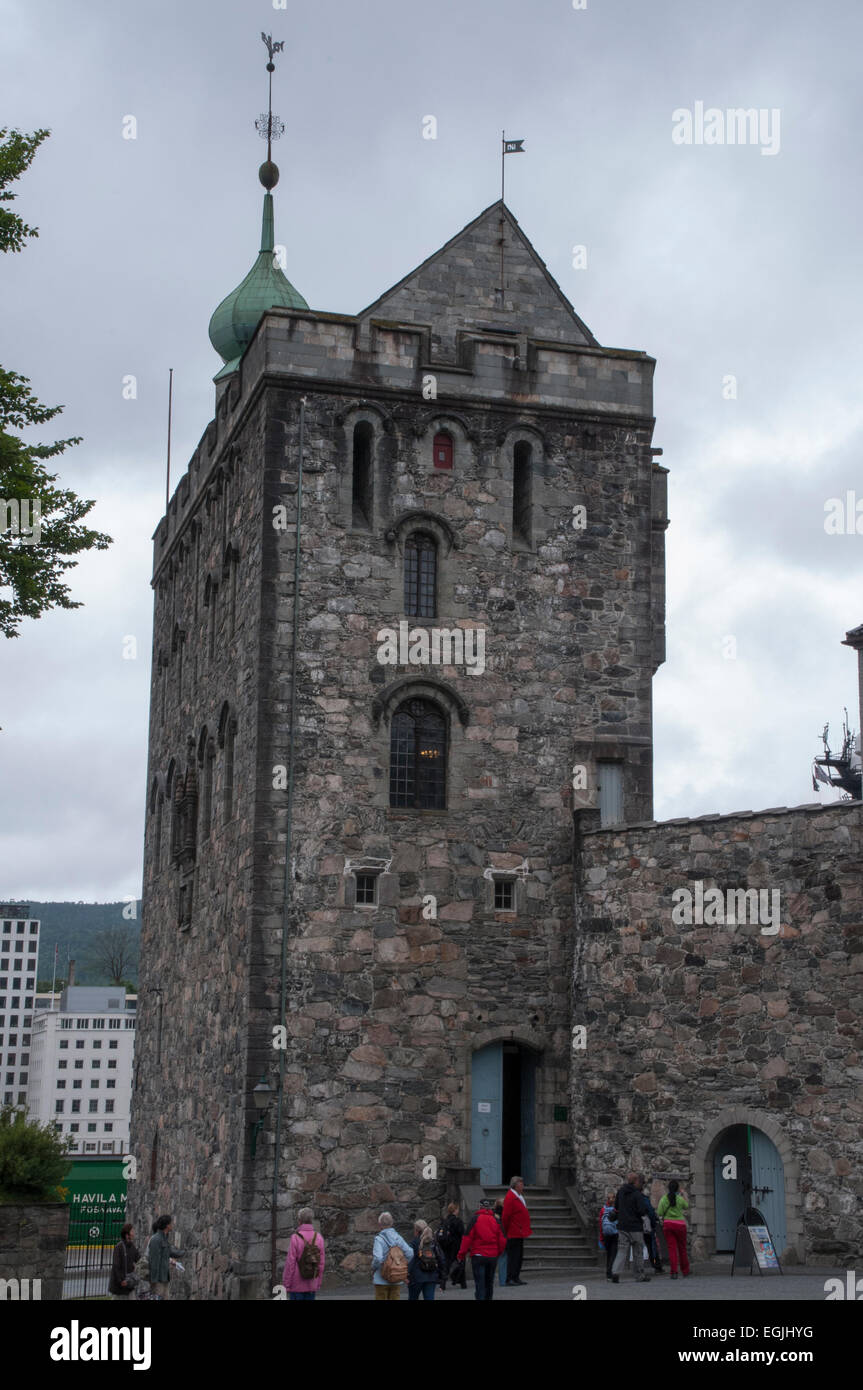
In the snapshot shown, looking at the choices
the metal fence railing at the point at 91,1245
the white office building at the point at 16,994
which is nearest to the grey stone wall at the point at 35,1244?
the metal fence railing at the point at 91,1245

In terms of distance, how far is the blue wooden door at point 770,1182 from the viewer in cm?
2288

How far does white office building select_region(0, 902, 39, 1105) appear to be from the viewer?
160 meters

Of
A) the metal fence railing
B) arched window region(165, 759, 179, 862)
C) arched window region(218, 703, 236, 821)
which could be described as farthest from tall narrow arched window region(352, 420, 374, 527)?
the metal fence railing

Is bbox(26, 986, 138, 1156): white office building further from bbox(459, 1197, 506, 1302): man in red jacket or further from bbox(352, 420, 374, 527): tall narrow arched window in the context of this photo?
bbox(459, 1197, 506, 1302): man in red jacket

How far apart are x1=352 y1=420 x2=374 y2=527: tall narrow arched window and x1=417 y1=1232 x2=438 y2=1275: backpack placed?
12175 mm

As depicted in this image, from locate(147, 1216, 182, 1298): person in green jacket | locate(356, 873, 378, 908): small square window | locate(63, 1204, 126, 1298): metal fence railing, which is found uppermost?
locate(356, 873, 378, 908): small square window

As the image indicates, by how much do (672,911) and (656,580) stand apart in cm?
761

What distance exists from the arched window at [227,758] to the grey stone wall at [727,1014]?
21.2 ft

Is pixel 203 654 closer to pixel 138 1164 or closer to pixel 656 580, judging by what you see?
pixel 656 580

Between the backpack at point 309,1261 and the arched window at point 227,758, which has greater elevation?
the arched window at point 227,758

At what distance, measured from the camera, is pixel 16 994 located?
167 m

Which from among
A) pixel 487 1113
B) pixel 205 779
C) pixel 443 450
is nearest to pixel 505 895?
pixel 487 1113

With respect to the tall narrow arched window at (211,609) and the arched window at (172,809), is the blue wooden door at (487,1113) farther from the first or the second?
the tall narrow arched window at (211,609)
